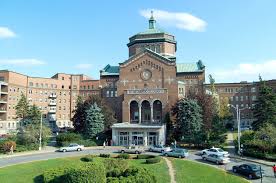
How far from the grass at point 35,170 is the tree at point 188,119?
17236 mm

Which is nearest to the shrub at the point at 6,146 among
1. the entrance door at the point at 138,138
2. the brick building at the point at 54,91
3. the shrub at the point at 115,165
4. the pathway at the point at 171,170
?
the shrub at the point at 115,165

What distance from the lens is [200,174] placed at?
114ft

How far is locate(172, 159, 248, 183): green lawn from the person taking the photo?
32491 mm

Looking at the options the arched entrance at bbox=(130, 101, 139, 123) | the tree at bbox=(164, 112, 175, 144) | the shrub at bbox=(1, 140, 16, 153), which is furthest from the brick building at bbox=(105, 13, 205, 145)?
the shrub at bbox=(1, 140, 16, 153)

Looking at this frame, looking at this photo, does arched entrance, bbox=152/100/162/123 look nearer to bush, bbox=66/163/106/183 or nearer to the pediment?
the pediment

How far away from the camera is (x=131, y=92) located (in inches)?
2726

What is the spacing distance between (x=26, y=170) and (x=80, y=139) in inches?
884

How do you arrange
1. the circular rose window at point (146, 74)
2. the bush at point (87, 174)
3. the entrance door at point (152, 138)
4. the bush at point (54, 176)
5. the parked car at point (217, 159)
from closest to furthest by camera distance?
the bush at point (87, 174) → the bush at point (54, 176) → the parked car at point (217, 159) → the entrance door at point (152, 138) → the circular rose window at point (146, 74)

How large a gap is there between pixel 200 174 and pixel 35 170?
20365mm

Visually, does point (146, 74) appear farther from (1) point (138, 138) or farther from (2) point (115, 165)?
(2) point (115, 165)

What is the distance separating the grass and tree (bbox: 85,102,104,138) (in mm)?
19103

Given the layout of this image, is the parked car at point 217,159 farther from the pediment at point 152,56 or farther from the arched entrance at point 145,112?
the pediment at point 152,56

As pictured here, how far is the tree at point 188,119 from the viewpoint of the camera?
56875 mm

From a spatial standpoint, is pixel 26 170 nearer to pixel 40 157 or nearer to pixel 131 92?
pixel 40 157
